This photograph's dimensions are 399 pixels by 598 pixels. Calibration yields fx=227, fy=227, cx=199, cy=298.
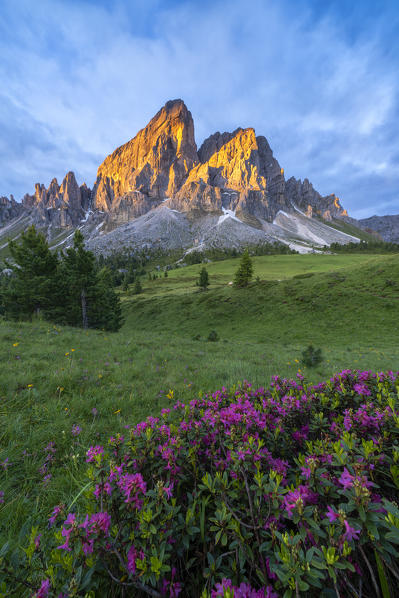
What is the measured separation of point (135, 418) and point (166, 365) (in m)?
3.64

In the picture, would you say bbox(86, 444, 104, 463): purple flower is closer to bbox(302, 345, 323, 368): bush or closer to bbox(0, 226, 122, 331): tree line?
bbox(302, 345, 323, 368): bush

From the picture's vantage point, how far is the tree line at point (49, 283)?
68.3 ft

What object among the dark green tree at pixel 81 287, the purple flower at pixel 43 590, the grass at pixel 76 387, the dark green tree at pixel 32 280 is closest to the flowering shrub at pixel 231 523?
the purple flower at pixel 43 590

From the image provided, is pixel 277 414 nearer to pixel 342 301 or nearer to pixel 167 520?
pixel 167 520

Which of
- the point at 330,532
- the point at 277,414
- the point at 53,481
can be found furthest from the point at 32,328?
the point at 330,532

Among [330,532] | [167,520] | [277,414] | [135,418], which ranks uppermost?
[330,532]

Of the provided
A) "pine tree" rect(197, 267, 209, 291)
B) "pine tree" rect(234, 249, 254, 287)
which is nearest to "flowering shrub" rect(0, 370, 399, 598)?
"pine tree" rect(234, 249, 254, 287)

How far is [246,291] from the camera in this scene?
44031 mm

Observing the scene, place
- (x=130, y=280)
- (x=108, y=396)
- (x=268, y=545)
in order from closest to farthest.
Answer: (x=268, y=545), (x=108, y=396), (x=130, y=280)

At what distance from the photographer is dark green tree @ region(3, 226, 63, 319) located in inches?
813

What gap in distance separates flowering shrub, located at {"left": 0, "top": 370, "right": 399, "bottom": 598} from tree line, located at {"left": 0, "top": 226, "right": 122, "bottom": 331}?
22.1 meters

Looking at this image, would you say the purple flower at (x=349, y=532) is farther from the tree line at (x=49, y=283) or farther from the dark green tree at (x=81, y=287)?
the dark green tree at (x=81, y=287)

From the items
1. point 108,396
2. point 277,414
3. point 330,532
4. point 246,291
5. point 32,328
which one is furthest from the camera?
point 246,291

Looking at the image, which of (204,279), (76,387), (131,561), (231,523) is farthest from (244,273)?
(131,561)
